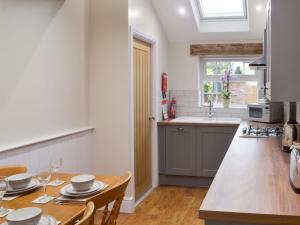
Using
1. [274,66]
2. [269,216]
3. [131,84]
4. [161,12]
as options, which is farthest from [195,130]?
[269,216]

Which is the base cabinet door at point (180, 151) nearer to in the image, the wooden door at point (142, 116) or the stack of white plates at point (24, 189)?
the wooden door at point (142, 116)

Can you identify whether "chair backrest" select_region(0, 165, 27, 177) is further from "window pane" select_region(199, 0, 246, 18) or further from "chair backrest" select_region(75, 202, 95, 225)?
"window pane" select_region(199, 0, 246, 18)

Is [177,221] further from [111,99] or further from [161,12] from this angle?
[161,12]

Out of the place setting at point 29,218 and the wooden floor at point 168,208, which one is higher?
the place setting at point 29,218

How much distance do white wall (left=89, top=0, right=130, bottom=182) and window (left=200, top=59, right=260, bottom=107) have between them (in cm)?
212

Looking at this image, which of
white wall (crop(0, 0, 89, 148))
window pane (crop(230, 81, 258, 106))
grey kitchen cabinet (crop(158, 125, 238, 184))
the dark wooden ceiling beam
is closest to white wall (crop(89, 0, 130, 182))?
white wall (crop(0, 0, 89, 148))

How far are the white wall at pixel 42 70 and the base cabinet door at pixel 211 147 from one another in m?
1.76

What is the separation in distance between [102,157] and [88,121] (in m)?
0.44

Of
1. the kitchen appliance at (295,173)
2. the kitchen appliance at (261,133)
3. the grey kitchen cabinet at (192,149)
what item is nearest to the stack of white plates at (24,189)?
the kitchen appliance at (295,173)

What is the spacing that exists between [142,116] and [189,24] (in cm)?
163

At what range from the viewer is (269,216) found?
149 centimetres

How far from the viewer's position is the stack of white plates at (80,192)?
2.00 meters

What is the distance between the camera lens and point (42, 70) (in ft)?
10.4

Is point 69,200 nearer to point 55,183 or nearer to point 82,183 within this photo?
point 82,183
